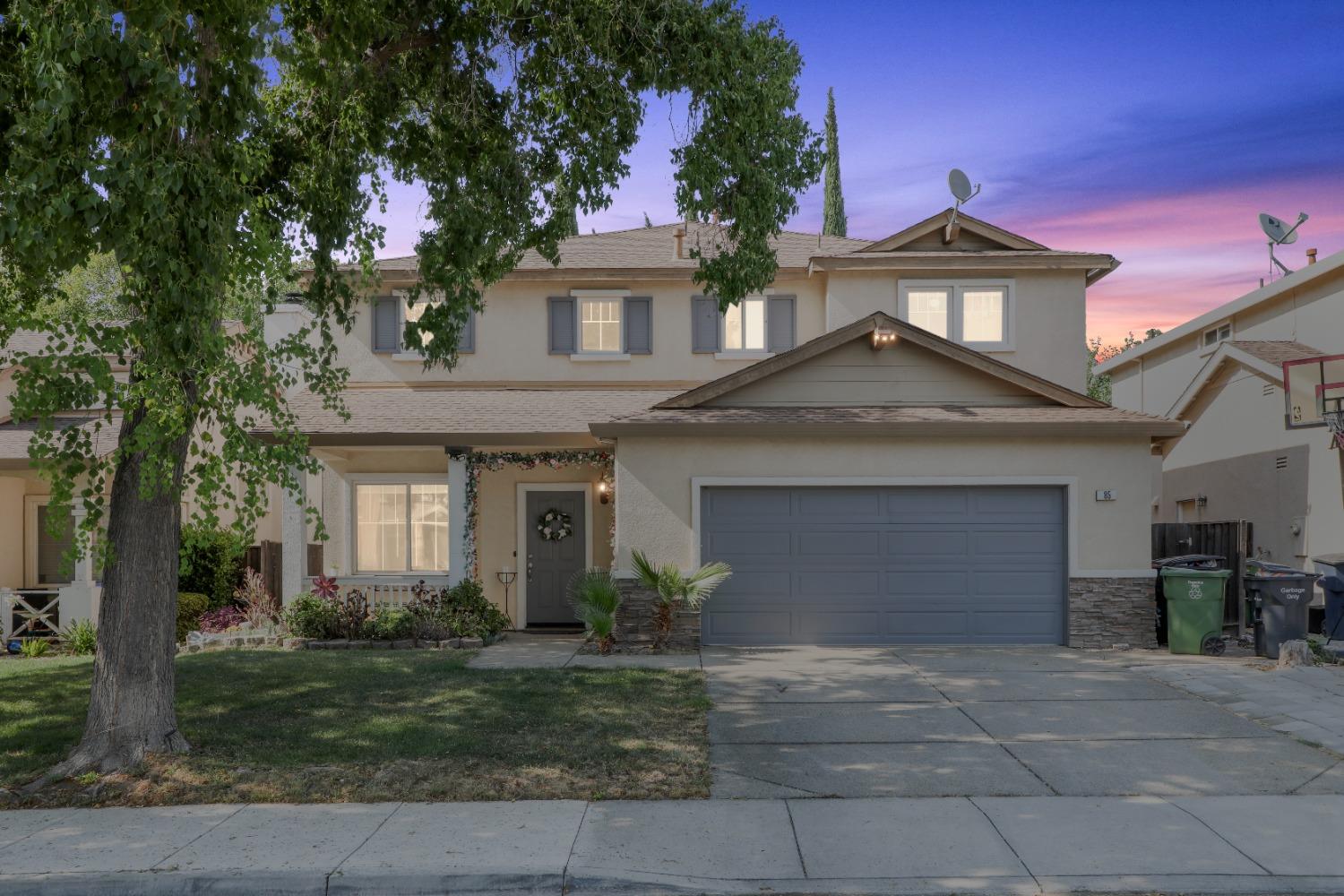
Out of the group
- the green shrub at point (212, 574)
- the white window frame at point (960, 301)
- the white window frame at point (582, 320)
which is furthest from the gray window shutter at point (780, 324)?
the green shrub at point (212, 574)

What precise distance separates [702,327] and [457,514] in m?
5.58

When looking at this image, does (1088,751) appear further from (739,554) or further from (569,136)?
(569,136)

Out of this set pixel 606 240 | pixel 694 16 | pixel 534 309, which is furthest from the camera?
pixel 606 240

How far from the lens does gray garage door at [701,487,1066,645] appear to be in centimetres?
1400

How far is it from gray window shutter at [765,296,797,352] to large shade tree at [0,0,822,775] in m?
7.03

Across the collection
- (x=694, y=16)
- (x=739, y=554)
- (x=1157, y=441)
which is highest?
(x=694, y=16)

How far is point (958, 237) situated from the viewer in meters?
18.3

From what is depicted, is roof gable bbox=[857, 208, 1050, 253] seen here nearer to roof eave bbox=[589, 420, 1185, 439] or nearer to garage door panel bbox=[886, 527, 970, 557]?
roof eave bbox=[589, 420, 1185, 439]

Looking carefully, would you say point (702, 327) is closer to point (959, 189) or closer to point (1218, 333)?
point (959, 189)

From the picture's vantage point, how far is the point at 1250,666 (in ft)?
40.1

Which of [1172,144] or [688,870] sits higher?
[1172,144]

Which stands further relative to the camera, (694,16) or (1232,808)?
(694,16)

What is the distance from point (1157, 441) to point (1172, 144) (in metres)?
7.57

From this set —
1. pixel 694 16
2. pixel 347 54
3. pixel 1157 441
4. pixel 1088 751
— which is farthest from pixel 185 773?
pixel 1157 441
